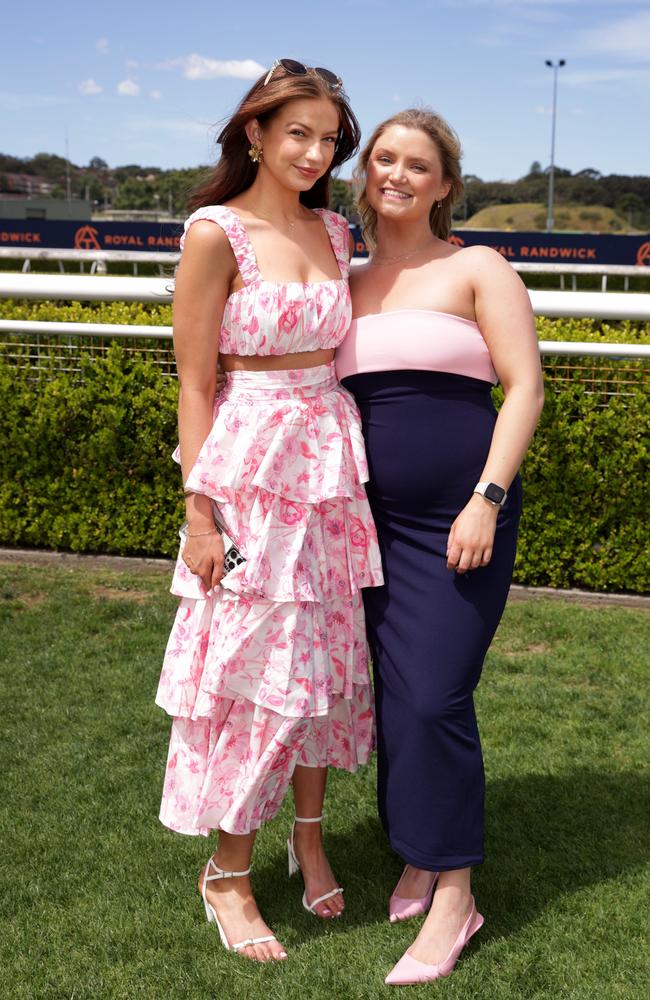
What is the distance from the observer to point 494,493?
256cm

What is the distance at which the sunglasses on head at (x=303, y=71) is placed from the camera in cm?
255

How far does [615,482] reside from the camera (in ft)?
16.5

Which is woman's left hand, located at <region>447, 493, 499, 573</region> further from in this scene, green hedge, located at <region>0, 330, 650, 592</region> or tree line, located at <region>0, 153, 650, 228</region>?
tree line, located at <region>0, 153, 650, 228</region>

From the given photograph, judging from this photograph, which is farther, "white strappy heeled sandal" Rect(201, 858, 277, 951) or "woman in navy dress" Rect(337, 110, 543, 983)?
"white strappy heeled sandal" Rect(201, 858, 277, 951)

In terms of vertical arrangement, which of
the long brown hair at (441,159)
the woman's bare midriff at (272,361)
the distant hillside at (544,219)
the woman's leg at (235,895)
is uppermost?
the distant hillside at (544,219)

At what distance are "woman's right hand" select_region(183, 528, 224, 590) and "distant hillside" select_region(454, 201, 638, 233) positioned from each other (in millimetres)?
100477

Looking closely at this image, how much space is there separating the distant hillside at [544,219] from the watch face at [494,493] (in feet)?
329

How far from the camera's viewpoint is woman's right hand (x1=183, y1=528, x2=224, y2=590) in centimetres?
261

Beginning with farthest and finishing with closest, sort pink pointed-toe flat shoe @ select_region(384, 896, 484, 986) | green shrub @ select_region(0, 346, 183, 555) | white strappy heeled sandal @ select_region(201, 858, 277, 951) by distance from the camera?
green shrub @ select_region(0, 346, 183, 555) < white strappy heeled sandal @ select_region(201, 858, 277, 951) < pink pointed-toe flat shoe @ select_region(384, 896, 484, 986)

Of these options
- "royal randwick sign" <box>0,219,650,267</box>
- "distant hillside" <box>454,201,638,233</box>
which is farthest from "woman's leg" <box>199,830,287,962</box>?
"distant hillside" <box>454,201,638,233</box>

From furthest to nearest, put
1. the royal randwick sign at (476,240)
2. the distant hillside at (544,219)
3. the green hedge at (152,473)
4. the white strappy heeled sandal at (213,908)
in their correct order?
1. the distant hillside at (544,219)
2. the royal randwick sign at (476,240)
3. the green hedge at (152,473)
4. the white strappy heeled sandal at (213,908)

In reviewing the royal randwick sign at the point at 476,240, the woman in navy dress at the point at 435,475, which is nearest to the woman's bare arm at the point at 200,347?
the woman in navy dress at the point at 435,475

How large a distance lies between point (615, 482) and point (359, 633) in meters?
2.58

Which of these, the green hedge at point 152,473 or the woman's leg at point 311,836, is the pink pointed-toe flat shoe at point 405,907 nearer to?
the woman's leg at point 311,836
